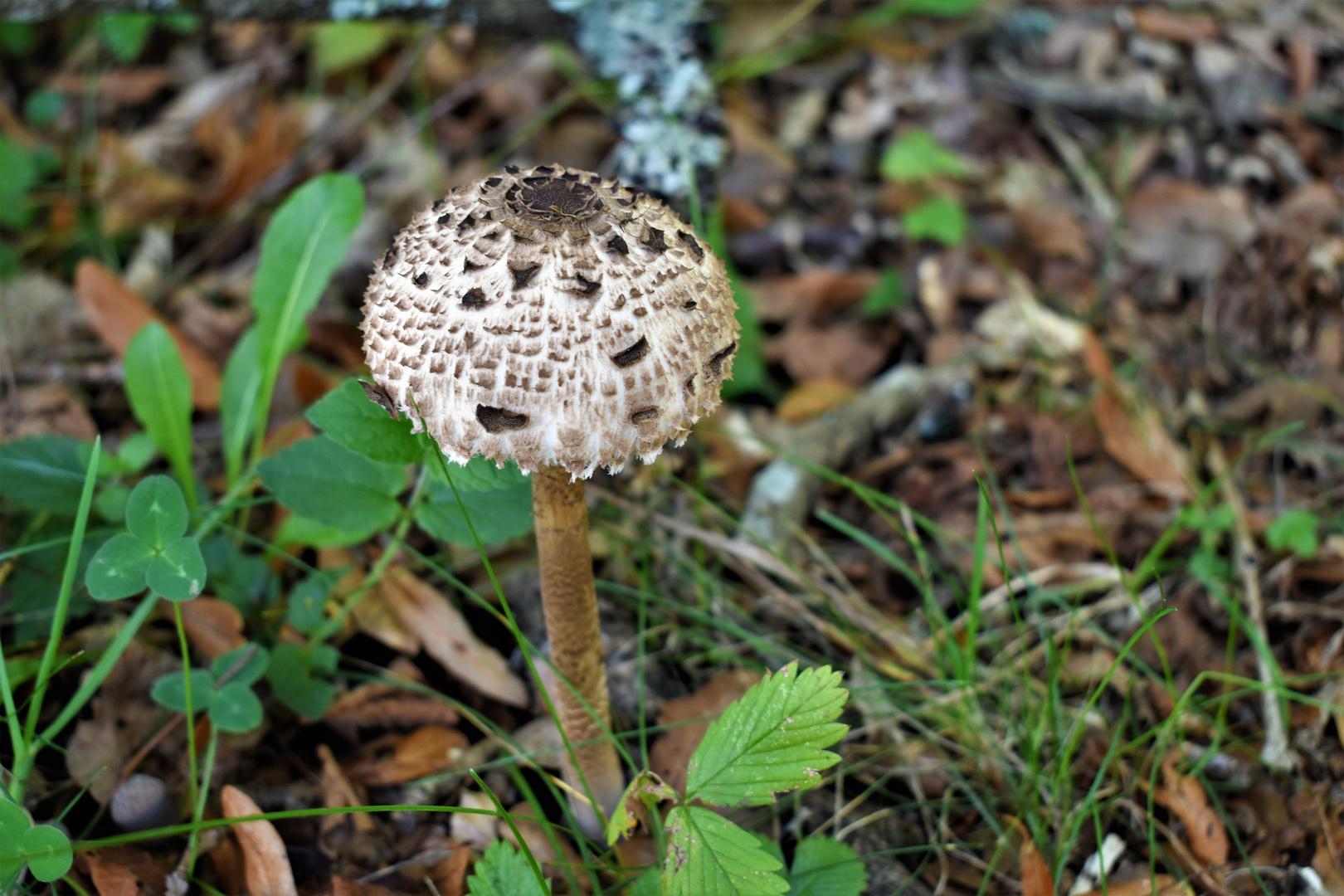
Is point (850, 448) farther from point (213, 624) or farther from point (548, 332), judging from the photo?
point (213, 624)

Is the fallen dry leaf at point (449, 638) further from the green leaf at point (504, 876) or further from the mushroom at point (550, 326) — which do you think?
the mushroom at point (550, 326)

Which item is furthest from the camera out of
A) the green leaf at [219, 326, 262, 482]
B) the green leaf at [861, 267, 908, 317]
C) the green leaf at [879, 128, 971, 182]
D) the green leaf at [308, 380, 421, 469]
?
the green leaf at [879, 128, 971, 182]

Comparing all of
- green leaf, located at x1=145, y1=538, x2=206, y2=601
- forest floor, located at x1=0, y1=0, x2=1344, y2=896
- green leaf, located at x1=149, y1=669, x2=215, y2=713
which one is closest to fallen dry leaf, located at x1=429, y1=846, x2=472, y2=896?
forest floor, located at x1=0, y1=0, x2=1344, y2=896

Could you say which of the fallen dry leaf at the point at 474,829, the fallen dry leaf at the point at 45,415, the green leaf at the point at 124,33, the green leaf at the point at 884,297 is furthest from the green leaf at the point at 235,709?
the green leaf at the point at 124,33

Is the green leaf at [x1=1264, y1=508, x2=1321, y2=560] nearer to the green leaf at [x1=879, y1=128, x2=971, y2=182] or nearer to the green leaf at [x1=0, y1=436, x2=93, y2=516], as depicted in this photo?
the green leaf at [x1=879, y1=128, x2=971, y2=182]

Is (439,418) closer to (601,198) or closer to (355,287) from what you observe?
(601,198)

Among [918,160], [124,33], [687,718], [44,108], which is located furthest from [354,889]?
[124,33]
